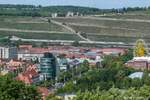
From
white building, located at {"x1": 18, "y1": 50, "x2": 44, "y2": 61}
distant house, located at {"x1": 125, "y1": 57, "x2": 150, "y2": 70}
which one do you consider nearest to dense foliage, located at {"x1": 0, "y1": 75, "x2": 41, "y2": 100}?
distant house, located at {"x1": 125, "y1": 57, "x2": 150, "y2": 70}

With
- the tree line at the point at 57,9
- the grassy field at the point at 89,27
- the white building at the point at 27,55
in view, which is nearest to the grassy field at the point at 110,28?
the grassy field at the point at 89,27

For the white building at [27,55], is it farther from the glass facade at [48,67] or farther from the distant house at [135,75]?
the distant house at [135,75]

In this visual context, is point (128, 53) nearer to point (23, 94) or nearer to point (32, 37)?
point (32, 37)

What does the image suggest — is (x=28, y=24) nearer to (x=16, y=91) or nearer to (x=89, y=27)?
(x=89, y=27)

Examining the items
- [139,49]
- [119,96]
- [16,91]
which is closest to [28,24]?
[139,49]

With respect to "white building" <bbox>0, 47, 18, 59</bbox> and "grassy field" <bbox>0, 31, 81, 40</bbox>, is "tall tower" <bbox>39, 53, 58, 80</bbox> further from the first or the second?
"grassy field" <bbox>0, 31, 81, 40</bbox>

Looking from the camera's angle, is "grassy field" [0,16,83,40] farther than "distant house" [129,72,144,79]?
Yes

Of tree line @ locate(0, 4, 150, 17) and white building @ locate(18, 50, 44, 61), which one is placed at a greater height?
white building @ locate(18, 50, 44, 61)

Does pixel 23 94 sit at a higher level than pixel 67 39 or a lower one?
higher

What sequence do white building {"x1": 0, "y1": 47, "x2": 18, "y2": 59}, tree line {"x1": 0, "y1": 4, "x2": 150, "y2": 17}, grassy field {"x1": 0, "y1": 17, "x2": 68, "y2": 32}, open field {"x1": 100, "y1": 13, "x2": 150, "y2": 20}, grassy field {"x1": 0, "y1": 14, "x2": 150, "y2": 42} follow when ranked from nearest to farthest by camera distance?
1. white building {"x1": 0, "y1": 47, "x2": 18, "y2": 59}
2. grassy field {"x1": 0, "y1": 14, "x2": 150, "y2": 42}
3. grassy field {"x1": 0, "y1": 17, "x2": 68, "y2": 32}
4. open field {"x1": 100, "y1": 13, "x2": 150, "y2": 20}
5. tree line {"x1": 0, "y1": 4, "x2": 150, "y2": 17}

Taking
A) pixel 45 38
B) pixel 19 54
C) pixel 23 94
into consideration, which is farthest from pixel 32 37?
pixel 23 94

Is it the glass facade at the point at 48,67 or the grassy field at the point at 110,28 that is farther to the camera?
the grassy field at the point at 110,28
